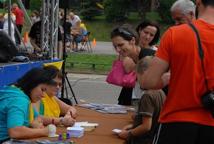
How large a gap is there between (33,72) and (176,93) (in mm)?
1759

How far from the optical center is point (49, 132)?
12.3 feet

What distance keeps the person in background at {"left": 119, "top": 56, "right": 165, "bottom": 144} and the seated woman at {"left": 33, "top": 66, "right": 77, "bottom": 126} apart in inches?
26.3

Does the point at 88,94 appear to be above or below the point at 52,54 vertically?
below

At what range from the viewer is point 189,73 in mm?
2570

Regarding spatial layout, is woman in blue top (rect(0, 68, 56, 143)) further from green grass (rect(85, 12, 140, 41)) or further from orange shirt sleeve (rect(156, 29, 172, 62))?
green grass (rect(85, 12, 140, 41))

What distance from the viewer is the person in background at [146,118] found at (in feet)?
11.7

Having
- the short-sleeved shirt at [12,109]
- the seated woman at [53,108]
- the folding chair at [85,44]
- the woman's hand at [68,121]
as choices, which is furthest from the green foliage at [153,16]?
the short-sleeved shirt at [12,109]

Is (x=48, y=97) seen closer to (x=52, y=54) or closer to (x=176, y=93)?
(x=176, y=93)

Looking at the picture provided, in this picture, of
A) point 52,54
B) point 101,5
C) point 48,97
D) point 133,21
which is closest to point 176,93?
point 48,97

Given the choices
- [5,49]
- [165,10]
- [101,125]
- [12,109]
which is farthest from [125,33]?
[165,10]

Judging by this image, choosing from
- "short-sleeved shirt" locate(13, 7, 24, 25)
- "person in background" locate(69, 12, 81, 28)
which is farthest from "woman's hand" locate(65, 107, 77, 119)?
"person in background" locate(69, 12, 81, 28)

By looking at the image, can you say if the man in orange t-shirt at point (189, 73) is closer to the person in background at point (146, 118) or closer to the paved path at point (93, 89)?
the person in background at point (146, 118)

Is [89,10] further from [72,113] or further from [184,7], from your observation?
[184,7]

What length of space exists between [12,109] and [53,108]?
46.3 inches
